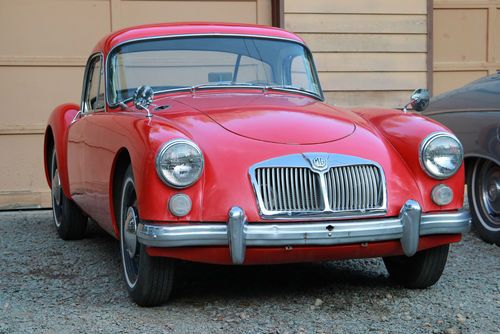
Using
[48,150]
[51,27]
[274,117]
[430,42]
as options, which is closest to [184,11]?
[51,27]

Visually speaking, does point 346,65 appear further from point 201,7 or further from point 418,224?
point 418,224

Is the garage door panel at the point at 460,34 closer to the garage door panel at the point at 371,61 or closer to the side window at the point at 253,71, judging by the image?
the garage door panel at the point at 371,61

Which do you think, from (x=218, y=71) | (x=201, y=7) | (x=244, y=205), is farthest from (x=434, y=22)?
(x=244, y=205)

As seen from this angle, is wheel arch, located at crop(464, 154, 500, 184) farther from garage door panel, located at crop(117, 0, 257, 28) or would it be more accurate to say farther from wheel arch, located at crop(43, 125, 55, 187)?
garage door panel, located at crop(117, 0, 257, 28)

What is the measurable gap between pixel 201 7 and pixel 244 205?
198 inches

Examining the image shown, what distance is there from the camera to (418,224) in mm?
3730

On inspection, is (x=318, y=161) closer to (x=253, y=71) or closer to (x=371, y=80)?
(x=253, y=71)

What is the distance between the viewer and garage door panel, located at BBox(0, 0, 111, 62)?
7859 millimetres

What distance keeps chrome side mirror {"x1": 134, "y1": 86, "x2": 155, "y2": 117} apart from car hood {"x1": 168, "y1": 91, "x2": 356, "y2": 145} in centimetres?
24

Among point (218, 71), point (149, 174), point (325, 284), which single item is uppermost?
point (218, 71)

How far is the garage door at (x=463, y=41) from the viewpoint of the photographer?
8781 mm

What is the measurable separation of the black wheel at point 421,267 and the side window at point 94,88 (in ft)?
6.90

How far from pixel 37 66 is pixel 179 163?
15.7 feet

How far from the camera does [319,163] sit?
12.1ft
